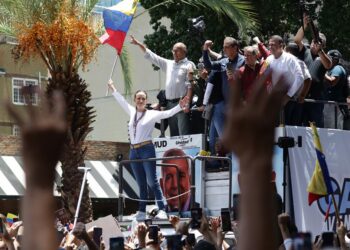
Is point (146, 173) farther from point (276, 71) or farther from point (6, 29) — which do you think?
point (6, 29)

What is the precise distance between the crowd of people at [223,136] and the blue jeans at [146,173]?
1 centimetres

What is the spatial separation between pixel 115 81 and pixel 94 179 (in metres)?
8.62

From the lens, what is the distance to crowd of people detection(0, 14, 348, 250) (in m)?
2.58

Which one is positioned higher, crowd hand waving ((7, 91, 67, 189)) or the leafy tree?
the leafy tree

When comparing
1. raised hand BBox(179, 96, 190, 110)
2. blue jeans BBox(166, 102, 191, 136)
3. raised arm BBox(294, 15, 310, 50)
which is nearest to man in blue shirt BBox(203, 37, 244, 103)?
raised hand BBox(179, 96, 190, 110)

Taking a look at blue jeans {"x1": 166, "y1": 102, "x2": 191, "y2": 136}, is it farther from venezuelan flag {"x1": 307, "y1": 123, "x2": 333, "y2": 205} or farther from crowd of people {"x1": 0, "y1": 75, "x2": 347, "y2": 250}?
crowd of people {"x1": 0, "y1": 75, "x2": 347, "y2": 250}

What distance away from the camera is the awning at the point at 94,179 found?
78.3 ft

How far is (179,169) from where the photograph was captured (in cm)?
1230

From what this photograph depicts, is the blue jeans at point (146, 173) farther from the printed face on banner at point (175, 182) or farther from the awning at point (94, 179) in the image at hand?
the awning at point (94, 179)

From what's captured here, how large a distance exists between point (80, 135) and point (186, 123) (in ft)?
14.8

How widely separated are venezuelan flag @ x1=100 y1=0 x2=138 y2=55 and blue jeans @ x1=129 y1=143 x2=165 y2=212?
318 centimetres

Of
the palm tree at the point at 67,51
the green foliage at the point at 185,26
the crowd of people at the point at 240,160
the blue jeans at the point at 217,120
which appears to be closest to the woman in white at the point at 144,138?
the blue jeans at the point at 217,120

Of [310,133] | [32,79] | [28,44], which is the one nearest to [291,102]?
[310,133]

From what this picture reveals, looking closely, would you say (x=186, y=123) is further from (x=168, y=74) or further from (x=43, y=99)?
(x=43, y=99)
